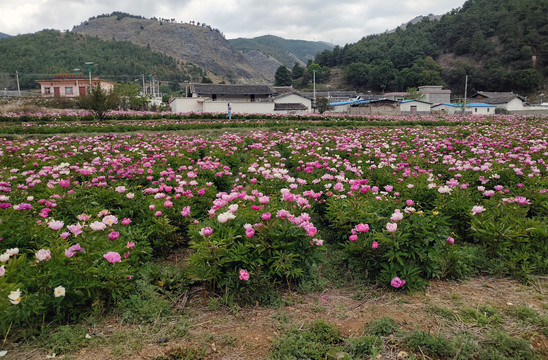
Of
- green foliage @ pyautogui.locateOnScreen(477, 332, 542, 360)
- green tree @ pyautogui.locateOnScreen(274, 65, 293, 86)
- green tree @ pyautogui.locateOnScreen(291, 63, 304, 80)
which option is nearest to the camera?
green foliage @ pyautogui.locateOnScreen(477, 332, 542, 360)

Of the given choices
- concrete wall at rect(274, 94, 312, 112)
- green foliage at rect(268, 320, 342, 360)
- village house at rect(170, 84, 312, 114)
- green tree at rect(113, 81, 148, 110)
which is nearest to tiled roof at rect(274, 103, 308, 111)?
village house at rect(170, 84, 312, 114)

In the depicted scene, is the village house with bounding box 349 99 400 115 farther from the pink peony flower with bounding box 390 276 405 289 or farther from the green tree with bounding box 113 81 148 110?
the pink peony flower with bounding box 390 276 405 289

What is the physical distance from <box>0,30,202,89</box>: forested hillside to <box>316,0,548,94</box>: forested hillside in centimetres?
6085

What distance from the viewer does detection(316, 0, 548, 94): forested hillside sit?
71375 mm

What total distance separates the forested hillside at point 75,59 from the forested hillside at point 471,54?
200 feet

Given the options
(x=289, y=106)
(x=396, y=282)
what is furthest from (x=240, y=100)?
(x=396, y=282)

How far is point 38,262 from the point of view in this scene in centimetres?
239

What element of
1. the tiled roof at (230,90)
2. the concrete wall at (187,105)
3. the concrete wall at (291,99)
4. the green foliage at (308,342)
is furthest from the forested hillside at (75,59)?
the green foliage at (308,342)

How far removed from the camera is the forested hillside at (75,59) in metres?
83.5

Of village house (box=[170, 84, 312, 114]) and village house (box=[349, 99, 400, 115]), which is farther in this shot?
village house (box=[349, 99, 400, 115])

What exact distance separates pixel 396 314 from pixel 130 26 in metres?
205

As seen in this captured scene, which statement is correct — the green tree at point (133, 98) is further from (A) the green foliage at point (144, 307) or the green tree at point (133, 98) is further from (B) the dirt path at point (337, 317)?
(B) the dirt path at point (337, 317)

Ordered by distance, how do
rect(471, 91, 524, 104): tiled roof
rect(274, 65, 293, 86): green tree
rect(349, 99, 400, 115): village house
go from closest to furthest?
rect(349, 99, 400, 115): village house
rect(471, 91, 524, 104): tiled roof
rect(274, 65, 293, 86): green tree

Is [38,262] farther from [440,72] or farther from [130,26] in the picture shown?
[130,26]
